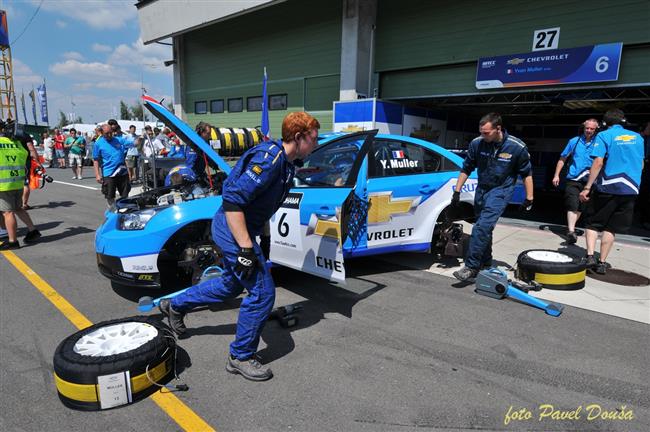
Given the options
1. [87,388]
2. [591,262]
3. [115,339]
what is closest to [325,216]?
[115,339]

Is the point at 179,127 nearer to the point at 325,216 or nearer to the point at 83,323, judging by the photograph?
the point at 325,216

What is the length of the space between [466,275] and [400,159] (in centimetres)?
147

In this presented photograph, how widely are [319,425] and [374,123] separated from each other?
8.80 metres

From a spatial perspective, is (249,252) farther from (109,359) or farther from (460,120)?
(460,120)

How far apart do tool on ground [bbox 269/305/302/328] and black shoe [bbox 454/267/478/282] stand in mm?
1942

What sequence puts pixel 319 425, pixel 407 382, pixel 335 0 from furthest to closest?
pixel 335 0 → pixel 407 382 → pixel 319 425

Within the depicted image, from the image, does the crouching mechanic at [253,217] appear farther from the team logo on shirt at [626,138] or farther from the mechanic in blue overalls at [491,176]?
the team logo on shirt at [626,138]

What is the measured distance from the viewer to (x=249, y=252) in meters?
2.40

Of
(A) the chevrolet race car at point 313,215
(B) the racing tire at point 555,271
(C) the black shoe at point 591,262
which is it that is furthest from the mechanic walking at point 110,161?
(C) the black shoe at point 591,262

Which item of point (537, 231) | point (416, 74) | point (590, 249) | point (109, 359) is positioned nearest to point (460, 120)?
point (416, 74)

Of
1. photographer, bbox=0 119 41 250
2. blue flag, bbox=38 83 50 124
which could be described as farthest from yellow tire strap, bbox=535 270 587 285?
blue flag, bbox=38 83 50 124

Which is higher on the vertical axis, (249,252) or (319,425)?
(249,252)

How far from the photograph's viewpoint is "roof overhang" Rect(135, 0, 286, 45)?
13.0m

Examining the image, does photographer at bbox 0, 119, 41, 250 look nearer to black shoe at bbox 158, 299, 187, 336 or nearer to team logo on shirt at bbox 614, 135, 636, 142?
black shoe at bbox 158, 299, 187, 336
